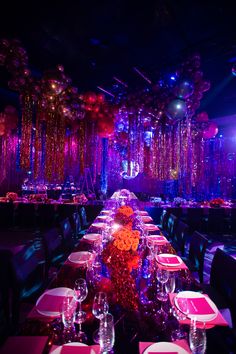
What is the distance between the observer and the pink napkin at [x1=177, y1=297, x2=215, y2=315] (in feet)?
4.12

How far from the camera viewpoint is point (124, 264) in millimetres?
1851

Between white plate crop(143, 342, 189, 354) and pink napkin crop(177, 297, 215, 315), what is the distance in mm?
300

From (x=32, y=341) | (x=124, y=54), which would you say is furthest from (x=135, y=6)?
(x=32, y=341)

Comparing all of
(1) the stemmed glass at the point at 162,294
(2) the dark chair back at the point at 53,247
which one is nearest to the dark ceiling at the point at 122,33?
(2) the dark chair back at the point at 53,247

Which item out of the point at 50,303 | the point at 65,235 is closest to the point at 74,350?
the point at 50,303

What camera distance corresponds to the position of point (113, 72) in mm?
5840

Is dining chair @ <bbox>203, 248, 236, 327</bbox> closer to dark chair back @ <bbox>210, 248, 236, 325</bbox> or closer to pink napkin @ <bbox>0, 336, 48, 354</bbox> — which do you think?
dark chair back @ <bbox>210, 248, 236, 325</bbox>

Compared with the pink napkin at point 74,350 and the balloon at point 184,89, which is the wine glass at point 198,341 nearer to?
the pink napkin at point 74,350

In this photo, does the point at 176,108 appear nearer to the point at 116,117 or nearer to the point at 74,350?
the point at 116,117

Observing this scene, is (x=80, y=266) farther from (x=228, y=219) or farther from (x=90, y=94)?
(x=228, y=219)

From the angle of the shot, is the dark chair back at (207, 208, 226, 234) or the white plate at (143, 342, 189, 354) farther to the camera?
the dark chair back at (207, 208, 226, 234)

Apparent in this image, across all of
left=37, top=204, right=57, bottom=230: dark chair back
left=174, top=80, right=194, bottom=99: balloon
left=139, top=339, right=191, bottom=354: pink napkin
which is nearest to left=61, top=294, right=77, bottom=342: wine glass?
left=139, top=339, right=191, bottom=354: pink napkin

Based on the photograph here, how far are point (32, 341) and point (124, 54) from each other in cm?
511

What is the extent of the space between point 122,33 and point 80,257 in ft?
13.3
